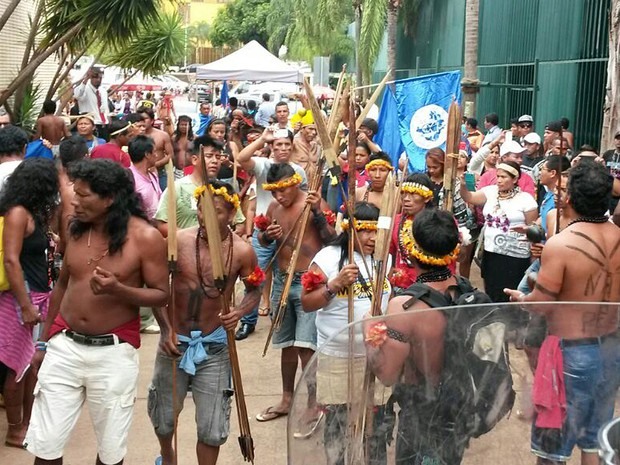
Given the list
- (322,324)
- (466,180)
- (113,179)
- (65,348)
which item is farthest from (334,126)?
(466,180)

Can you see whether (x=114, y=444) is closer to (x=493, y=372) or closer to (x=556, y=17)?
(x=493, y=372)

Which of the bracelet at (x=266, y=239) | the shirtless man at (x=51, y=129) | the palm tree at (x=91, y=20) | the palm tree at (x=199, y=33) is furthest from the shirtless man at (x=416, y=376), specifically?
the palm tree at (x=199, y=33)

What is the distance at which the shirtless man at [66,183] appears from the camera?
614 centimetres

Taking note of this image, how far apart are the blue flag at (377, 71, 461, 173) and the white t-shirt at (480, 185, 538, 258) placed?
1.34m

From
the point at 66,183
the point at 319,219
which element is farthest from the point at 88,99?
the point at 319,219

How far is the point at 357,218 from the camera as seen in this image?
5.34 metres

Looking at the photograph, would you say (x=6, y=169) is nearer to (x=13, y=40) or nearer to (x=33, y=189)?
(x=33, y=189)

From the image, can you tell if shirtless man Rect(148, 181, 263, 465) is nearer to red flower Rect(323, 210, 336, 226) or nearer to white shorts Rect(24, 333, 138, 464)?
white shorts Rect(24, 333, 138, 464)

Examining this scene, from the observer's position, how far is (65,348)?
14.3 ft

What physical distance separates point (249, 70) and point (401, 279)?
16.7 metres

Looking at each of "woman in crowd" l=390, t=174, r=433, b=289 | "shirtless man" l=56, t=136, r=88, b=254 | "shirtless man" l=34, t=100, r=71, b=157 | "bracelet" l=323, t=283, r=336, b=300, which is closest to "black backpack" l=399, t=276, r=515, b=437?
"bracelet" l=323, t=283, r=336, b=300

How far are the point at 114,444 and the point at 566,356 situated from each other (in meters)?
2.33

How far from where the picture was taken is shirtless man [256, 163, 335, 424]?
6145 mm

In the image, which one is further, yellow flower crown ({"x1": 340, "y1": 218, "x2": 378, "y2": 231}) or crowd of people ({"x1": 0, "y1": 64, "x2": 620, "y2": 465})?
yellow flower crown ({"x1": 340, "y1": 218, "x2": 378, "y2": 231})
